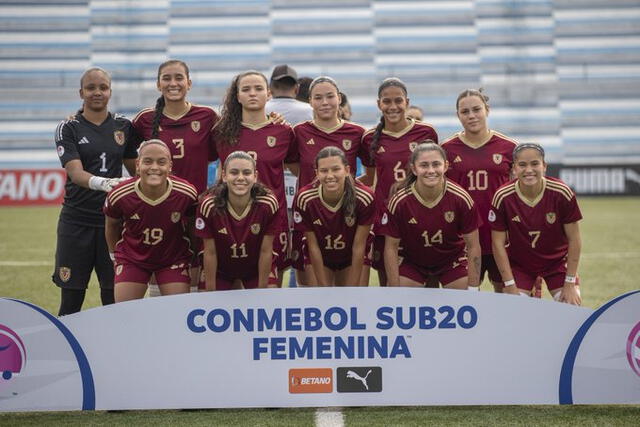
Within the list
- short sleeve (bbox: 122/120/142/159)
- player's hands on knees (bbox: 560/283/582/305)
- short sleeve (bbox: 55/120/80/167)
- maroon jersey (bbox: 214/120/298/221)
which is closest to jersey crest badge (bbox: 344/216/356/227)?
maroon jersey (bbox: 214/120/298/221)

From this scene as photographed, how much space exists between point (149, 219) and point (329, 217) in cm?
85

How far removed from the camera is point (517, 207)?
12.7 feet

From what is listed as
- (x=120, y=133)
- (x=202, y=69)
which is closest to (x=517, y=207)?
(x=120, y=133)

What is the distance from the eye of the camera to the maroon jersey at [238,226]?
369cm

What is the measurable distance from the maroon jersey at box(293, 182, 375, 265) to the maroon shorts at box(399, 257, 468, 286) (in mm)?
296

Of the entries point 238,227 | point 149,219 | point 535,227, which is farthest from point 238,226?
point 535,227

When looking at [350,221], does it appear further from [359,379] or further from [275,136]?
[359,379]

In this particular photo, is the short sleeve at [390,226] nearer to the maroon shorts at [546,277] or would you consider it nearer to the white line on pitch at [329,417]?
the maroon shorts at [546,277]

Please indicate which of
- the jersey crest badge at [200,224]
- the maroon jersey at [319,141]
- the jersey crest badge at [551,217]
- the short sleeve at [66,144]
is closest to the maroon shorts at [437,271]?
the jersey crest badge at [551,217]

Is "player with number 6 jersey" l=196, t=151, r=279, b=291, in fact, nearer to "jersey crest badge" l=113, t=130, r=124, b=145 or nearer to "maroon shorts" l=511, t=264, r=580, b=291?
"jersey crest badge" l=113, t=130, r=124, b=145

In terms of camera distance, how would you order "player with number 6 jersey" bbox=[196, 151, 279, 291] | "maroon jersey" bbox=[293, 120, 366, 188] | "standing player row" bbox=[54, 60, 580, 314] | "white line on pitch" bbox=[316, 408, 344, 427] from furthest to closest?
1. "maroon jersey" bbox=[293, 120, 366, 188]
2. "standing player row" bbox=[54, 60, 580, 314]
3. "player with number 6 jersey" bbox=[196, 151, 279, 291]
4. "white line on pitch" bbox=[316, 408, 344, 427]

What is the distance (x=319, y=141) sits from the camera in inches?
167

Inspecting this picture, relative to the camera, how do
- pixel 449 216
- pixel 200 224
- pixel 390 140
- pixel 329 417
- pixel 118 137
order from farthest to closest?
pixel 390 140, pixel 118 137, pixel 449 216, pixel 200 224, pixel 329 417

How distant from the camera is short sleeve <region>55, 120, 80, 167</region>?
157 inches
